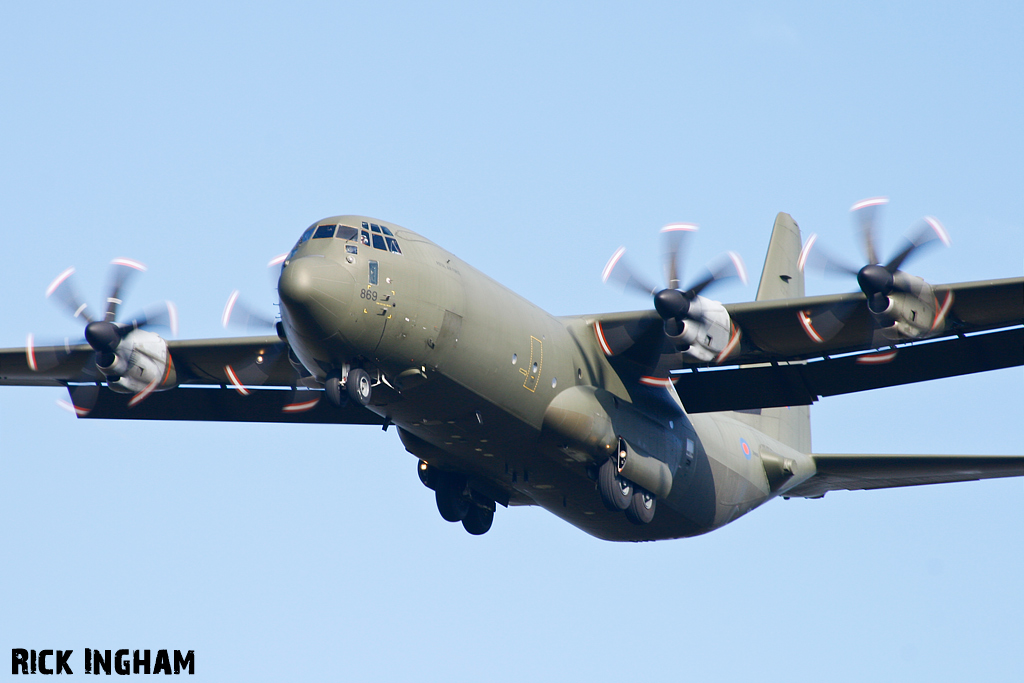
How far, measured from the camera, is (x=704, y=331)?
75.9 feet

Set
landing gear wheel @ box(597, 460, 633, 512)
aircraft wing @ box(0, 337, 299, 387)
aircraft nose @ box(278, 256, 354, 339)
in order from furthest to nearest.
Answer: aircraft wing @ box(0, 337, 299, 387)
landing gear wheel @ box(597, 460, 633, 512)
aircraft nose @ box(278, 256, 354, 339)

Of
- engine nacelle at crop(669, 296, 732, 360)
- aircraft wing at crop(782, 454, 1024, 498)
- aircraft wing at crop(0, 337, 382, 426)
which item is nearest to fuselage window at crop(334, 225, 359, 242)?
aircraft wing at crop(0, 337, 382, 426)

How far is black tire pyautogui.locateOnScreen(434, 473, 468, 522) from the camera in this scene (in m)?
26.6

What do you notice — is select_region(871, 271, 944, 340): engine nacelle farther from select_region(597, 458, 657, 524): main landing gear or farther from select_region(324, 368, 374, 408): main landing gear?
select_region(324, 368, 374, 408): main landing gear

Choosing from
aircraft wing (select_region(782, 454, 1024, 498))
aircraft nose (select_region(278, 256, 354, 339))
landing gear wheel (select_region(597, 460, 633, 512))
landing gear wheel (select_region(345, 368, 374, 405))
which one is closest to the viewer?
aircraft nose (select_region(278, 256, 354, 339))

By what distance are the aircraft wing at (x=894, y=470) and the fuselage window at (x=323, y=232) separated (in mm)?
13767

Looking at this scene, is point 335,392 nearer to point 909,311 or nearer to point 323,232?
point 323,232

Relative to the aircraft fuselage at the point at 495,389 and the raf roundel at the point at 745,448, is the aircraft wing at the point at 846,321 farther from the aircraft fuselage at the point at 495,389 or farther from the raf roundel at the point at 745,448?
the raf roundel at the point at 745,448

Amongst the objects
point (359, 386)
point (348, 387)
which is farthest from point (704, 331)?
point (348, 387)

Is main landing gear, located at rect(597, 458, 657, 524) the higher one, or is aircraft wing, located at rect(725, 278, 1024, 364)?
aircraft wing, located at rect(725, 278, 1024, 364)

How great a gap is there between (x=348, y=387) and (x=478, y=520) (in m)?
7.71

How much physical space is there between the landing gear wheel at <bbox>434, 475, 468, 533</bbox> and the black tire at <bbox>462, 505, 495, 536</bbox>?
0.37m

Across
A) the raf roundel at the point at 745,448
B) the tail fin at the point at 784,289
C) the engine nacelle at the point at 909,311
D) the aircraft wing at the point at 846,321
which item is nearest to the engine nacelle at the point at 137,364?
the aircraft wing at the point at 846,321

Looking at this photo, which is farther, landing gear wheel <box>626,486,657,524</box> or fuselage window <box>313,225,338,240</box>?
landing gear wheel <box>626,486,657,524</box>
